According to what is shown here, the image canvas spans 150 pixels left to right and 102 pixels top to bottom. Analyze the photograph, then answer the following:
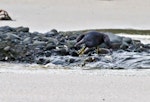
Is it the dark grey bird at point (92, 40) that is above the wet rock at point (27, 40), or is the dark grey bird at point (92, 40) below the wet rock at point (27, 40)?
above

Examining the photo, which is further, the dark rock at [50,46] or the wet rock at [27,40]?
the wet rock at [27,40]

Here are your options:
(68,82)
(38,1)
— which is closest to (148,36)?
(38,1)

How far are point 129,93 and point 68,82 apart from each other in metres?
1.14

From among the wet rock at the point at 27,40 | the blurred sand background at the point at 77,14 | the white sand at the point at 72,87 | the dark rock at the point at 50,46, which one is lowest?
the blurred sand background at the point at 77,14

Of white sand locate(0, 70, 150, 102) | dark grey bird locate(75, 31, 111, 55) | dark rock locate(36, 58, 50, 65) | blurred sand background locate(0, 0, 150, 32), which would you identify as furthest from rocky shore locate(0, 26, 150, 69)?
blurred sand background locate(0, 0, 150, 32)

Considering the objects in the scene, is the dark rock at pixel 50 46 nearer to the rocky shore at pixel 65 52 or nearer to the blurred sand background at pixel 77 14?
the rocky shore at pixel 65 52

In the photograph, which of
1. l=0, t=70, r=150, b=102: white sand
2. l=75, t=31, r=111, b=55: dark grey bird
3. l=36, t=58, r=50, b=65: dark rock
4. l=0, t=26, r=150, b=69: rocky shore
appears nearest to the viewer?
l=0, t=70, r=150, b=102: white sand

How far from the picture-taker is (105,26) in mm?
21359

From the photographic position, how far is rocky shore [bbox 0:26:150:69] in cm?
1117

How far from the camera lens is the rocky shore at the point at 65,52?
11170 mm

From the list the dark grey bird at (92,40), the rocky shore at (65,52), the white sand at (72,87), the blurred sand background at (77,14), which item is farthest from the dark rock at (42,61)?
the blurred sand background at (77,14)

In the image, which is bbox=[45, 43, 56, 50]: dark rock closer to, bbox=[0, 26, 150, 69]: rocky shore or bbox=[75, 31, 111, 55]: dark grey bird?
bbox=[0, 26, 150, 69]: rocky shore

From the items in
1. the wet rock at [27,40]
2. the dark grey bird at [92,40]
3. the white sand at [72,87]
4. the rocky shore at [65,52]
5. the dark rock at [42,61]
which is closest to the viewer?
the white sand at [72,87]

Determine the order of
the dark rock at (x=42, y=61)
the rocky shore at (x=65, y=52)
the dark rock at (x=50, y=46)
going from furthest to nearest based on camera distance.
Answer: the dark rock at (x=50, y=46) < the dark rock at (x=42, y=61) < the rocky shore at (x=65, y=52)
